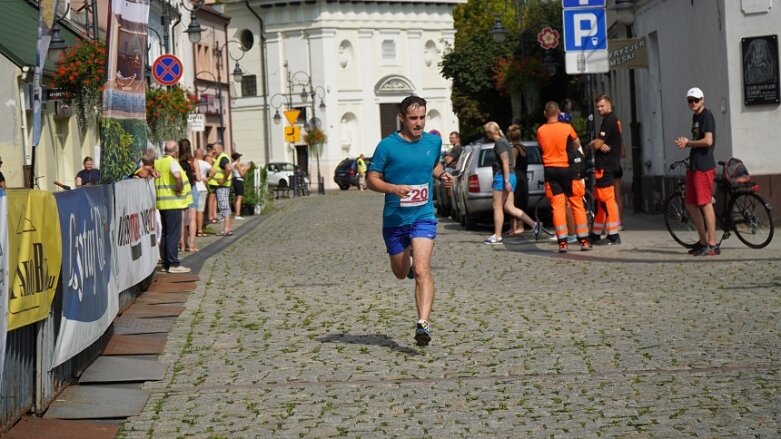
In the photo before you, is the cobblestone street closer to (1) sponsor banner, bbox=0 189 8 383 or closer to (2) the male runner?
(2) the male runner

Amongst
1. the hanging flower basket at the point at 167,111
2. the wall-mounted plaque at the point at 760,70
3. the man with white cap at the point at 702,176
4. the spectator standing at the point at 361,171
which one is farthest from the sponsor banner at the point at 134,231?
the spectator standing at the point at 361,171

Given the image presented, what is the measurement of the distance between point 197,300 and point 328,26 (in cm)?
8119

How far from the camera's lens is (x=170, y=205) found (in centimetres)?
1922

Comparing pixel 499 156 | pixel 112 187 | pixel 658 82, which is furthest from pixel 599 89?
pixel 112 187

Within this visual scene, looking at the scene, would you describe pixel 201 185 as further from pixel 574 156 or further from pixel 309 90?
pixel 309 90

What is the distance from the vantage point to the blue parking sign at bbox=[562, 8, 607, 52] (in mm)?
22203

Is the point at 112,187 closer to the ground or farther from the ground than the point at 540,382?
farther from the ground

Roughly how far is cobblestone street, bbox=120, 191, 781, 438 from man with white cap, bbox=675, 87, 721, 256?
0.47 meters

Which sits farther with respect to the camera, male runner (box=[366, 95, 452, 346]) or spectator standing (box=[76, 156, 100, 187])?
spectator standing (box=[76, 156, 100, 187])

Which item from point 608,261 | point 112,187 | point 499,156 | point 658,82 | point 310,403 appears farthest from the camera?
point 658,82

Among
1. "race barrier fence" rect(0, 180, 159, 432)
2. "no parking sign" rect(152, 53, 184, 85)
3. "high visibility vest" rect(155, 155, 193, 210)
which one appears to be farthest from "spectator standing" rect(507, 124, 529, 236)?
"race barrier fence" rect(0, 180, 159, 432)

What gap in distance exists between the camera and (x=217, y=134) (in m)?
72.6

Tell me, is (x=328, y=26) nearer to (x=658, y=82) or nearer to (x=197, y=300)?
(x=658, y=82)

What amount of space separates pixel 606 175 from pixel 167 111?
14864mm
